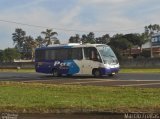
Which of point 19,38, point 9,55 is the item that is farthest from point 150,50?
point 19,38

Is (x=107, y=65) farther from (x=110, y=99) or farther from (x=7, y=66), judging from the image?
(x=7, y=66)

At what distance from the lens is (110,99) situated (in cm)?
1653

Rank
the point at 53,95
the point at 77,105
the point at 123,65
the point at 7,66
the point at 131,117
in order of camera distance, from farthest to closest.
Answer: the point at 7,66 < the point at 123,65 < the point at 53,95 < the point at 77,105 < the point at 131,117

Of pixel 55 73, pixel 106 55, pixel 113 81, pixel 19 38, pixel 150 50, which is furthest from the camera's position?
pixel 19 38

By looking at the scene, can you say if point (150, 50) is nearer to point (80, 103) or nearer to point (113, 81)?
point (113, 81)

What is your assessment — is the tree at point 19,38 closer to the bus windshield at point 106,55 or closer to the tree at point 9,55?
the tree at point 9,55

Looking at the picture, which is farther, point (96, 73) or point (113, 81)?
point (96, 73)

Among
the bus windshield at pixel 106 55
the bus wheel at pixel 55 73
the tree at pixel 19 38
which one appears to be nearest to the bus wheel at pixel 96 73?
the bus windshield at pixel 106 55

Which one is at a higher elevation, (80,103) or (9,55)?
(9,55)

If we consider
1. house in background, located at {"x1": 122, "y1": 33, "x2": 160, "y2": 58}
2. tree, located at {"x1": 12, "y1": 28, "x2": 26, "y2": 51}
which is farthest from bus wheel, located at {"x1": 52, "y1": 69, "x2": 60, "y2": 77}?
tree, located at {"x1": 12, "y1": 28, "x2": 26, "y2": 51}

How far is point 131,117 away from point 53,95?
22.8 ft

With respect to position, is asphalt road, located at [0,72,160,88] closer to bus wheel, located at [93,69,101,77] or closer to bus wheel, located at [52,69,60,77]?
bus wheel, located at [93,69,101,77]

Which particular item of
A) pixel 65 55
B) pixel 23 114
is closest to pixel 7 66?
pixel 65 55

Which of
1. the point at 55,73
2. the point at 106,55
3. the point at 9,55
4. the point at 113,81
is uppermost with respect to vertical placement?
the point at 9,55
